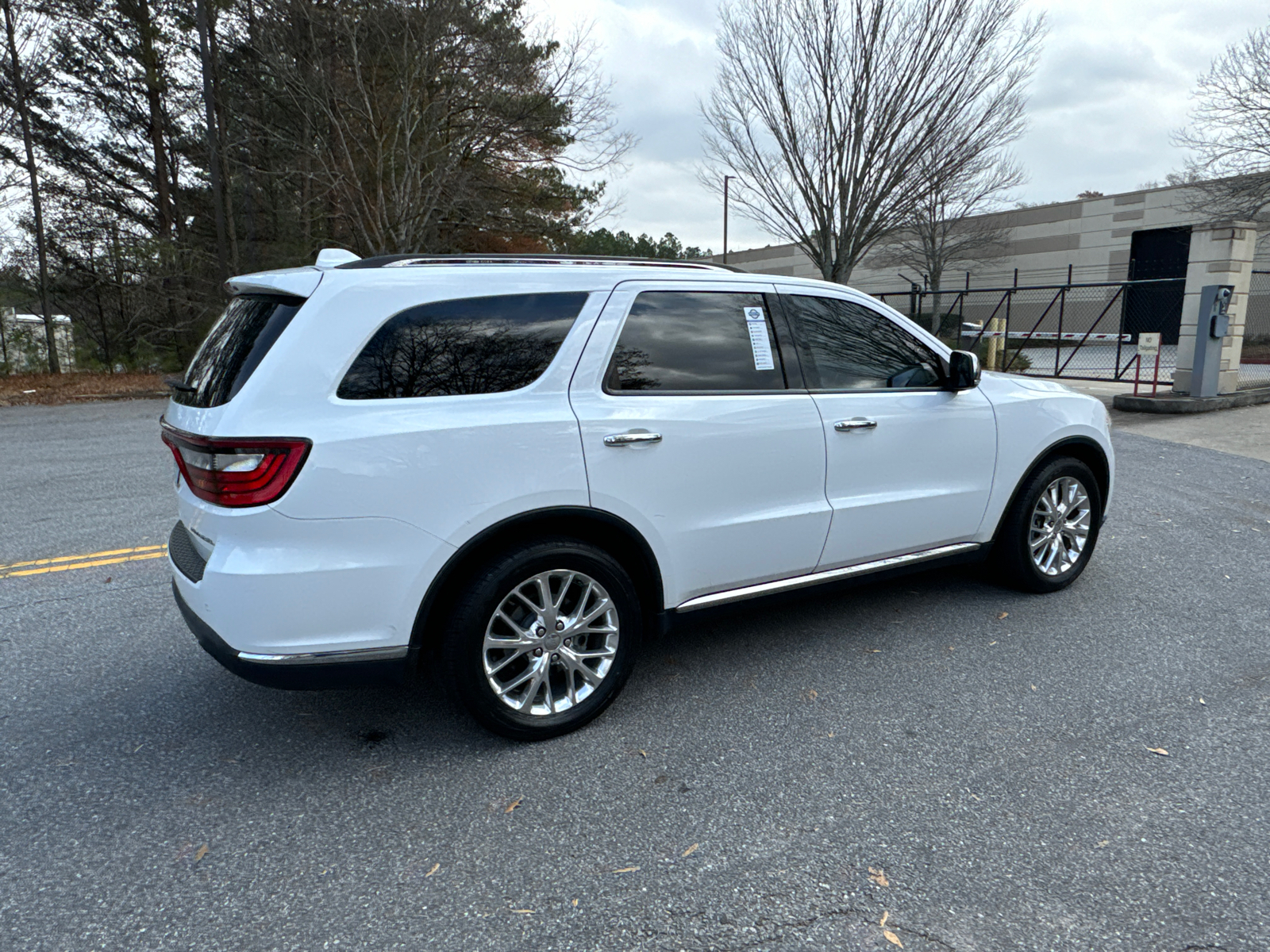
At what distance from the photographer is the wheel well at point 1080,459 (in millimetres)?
4441

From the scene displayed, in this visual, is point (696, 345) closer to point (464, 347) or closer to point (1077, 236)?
point (464, 347)

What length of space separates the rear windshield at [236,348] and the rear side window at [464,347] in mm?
314

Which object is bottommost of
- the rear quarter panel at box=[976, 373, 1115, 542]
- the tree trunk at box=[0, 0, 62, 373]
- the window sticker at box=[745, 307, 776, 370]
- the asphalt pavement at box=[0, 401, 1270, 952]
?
the asphalt pavement at box=[0, 401, 1270, 952]

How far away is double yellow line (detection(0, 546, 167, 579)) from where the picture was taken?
16.6ft

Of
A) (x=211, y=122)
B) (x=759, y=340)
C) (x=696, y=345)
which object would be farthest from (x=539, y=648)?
(x=211, y=122)

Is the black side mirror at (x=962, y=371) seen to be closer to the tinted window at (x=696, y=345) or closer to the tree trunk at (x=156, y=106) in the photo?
the tinted window at (x=696, y=345)

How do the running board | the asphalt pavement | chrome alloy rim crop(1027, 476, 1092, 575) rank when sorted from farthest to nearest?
chrome alloy rim crop(1027, 476, 1092, 575)
the running board
the asphalt pavement

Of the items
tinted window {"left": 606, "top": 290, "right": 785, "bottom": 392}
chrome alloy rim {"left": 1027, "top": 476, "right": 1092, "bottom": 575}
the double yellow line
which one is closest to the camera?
tinted window {"left": 606, "top": 290, "right": 785, "bottom": 392}

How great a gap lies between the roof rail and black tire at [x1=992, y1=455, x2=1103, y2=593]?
2133 mm

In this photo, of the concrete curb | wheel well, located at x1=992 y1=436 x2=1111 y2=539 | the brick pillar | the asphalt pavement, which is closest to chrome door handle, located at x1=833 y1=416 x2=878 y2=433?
the asphalt pavement

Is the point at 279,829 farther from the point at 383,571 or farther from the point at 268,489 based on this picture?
the point at 268,489

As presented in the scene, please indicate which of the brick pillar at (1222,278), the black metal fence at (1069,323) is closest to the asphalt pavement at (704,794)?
the brick pillar at (1222,278)

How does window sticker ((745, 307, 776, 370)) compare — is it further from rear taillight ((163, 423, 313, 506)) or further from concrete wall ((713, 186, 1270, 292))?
concrete wall ((713, 186, 1270, 292))

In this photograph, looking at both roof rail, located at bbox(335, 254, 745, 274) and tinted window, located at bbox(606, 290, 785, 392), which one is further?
tinted window, located at bbox(606, 290, 785, 392)
